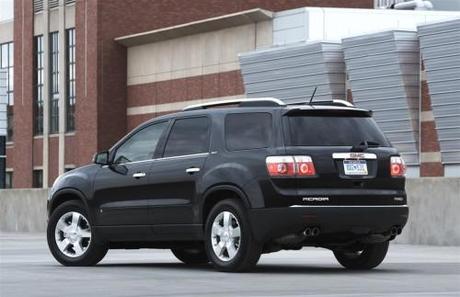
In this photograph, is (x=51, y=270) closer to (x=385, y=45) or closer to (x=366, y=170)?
(x=366, y=170)

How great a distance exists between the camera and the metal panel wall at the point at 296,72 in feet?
156

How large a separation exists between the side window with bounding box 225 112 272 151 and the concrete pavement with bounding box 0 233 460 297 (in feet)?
4.56

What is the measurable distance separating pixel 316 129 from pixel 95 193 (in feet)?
9.87

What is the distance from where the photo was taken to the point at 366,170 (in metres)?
14.1

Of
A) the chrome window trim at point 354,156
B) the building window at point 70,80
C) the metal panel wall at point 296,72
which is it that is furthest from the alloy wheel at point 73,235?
the building window at point 70,80

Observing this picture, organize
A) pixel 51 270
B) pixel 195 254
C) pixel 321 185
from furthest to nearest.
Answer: pixel 195 254 → pixel 51 270 → pixel 321 185

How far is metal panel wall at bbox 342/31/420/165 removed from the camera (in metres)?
44.8

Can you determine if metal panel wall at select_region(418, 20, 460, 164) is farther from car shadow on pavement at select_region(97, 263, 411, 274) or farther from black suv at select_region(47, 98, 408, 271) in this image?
black suv at select_region(47, 98, 408, 271)

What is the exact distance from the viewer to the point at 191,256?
53.6ft

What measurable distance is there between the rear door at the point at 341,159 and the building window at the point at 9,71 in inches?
2093

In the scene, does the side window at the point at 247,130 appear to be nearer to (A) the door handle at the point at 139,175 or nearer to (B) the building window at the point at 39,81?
(A) the door handle at the point at 139,175

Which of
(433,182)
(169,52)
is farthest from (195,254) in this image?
(169,52)

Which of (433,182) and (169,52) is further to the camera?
(169,52)

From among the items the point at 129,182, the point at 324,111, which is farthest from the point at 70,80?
the point at 324,111
